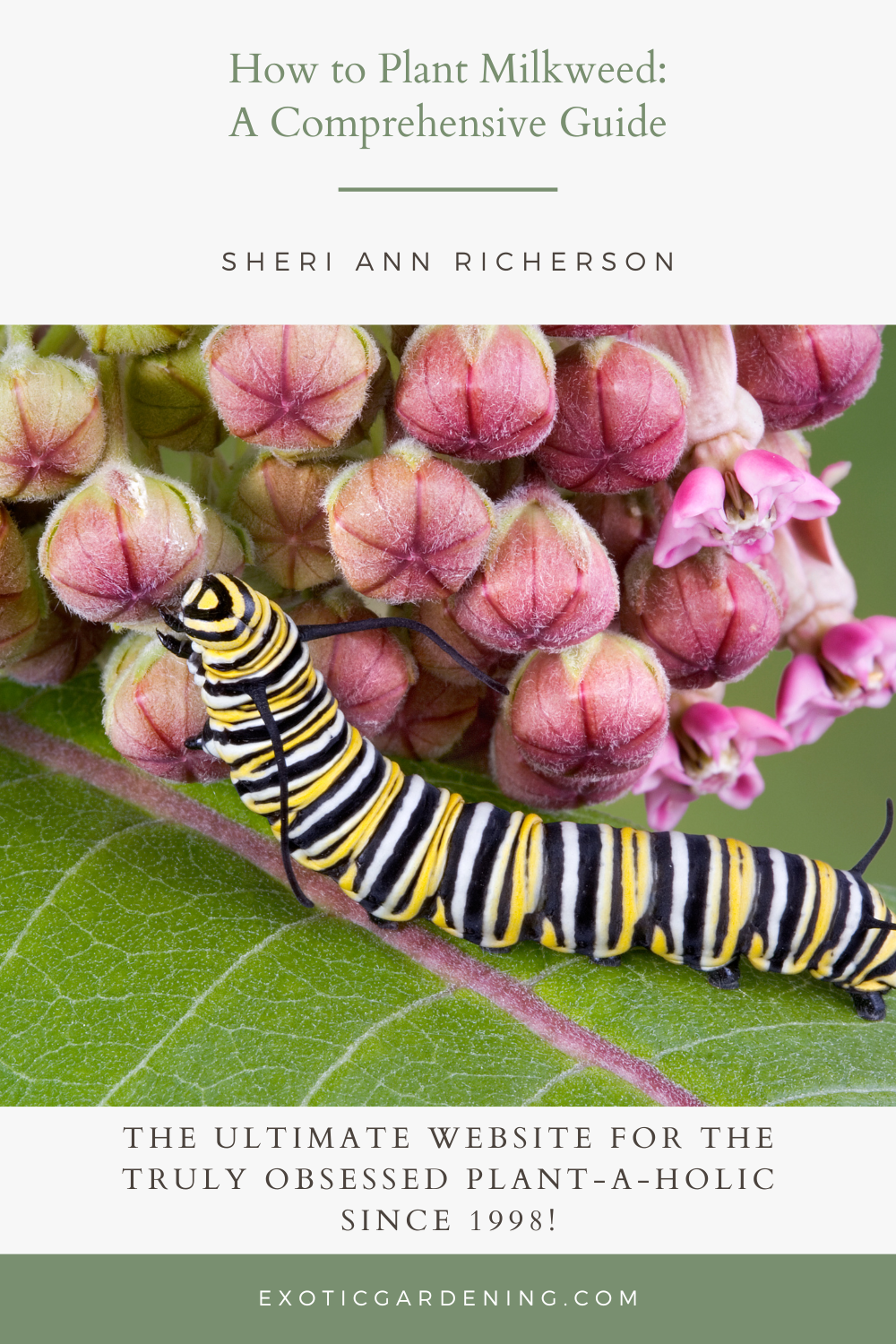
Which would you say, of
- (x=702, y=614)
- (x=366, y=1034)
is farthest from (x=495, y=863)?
(x=702, y=614)

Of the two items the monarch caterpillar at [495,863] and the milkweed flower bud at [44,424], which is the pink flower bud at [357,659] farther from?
the milkweed flower bud at [44,424]

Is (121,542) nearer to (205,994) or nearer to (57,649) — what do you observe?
(57,649)

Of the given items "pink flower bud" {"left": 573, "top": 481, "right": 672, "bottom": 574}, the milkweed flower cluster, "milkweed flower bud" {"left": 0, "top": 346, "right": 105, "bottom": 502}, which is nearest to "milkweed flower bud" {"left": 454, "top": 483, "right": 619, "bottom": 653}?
the milkweed flower cluster

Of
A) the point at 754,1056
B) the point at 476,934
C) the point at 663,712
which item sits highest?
the point at 663,712

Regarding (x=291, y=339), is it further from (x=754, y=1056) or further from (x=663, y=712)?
(x=754, y=1056)

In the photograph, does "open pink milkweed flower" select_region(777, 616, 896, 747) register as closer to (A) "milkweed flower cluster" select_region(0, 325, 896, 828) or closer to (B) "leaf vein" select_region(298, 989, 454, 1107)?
(A) "milkweed flower cluster" select_region(0, 325, 896, 828)
